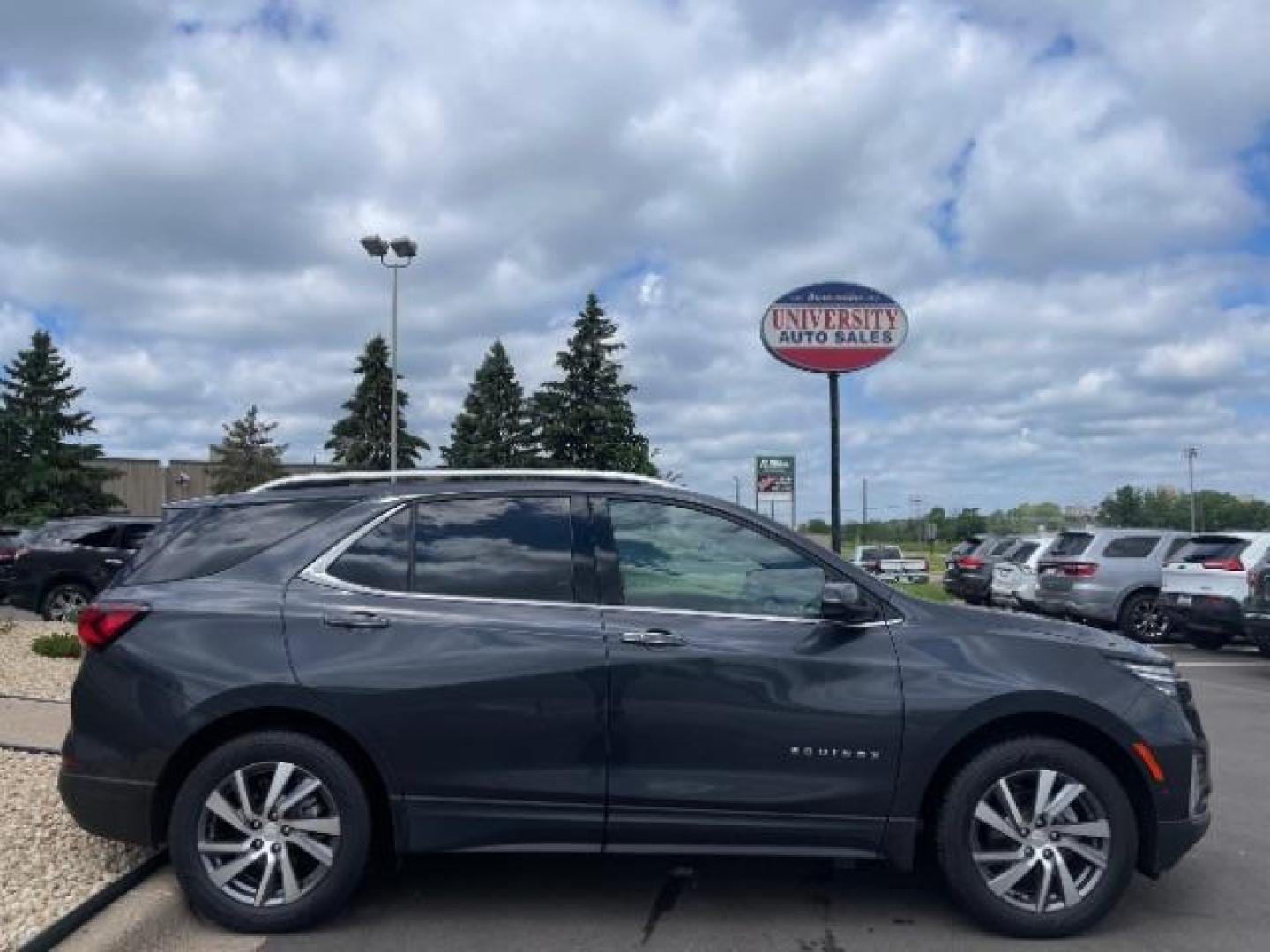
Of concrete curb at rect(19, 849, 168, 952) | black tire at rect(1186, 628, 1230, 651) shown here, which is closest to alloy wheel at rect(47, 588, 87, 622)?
concrete curb at rect(19, 849, 168, 952)

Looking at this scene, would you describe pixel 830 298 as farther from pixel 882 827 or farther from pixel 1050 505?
pixel 1050 505

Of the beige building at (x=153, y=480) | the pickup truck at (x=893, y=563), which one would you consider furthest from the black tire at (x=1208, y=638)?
the beige building at (x=153, y=480)

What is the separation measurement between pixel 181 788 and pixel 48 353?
45.8 m

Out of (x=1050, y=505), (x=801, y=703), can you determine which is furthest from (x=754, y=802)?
(x=1050, y=505)

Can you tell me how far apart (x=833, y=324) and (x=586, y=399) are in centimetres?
2205

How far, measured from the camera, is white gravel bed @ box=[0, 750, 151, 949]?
15.0 feet

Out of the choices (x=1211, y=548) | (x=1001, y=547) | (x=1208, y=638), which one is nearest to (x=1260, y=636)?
(x=1211, y=548)

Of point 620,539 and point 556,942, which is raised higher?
point 620,539

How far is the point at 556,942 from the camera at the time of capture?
464 cm

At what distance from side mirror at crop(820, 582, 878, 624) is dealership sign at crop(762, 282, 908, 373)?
33.2ft

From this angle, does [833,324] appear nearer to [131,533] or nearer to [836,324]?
[836,324]

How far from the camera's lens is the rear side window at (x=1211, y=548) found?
15156mm

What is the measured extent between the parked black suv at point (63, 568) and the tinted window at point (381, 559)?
502 inches

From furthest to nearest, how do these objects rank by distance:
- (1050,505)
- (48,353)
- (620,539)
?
(1050,505)
(48,353)
(620,539)
